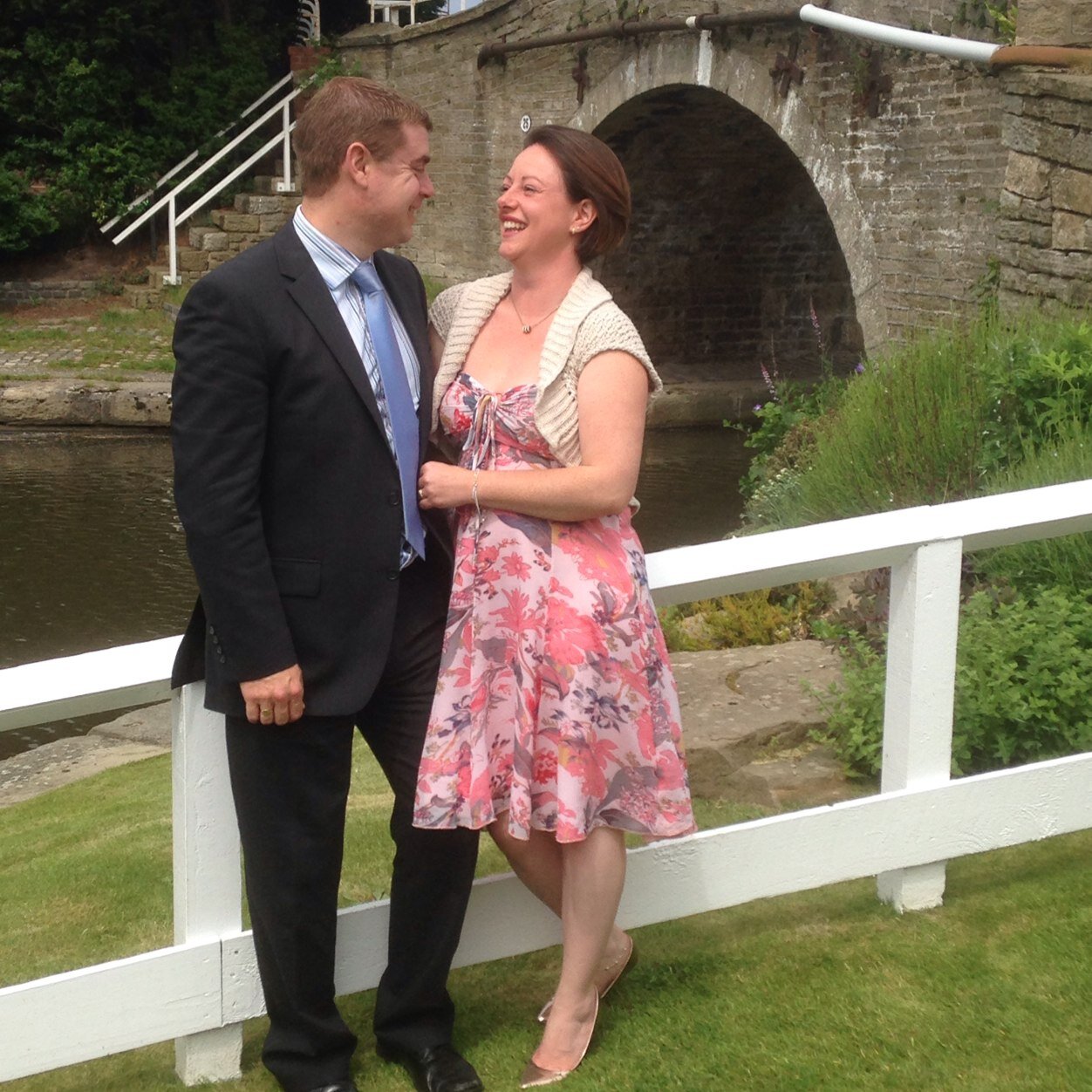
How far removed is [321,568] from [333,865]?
44 centimetres

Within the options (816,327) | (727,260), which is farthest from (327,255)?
(727,260)

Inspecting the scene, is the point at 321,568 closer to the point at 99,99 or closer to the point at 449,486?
the point at 449,486

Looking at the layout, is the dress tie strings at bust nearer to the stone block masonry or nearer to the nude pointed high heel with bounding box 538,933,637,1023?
the nude pointed high heel with bounding box 538,933,637,1023

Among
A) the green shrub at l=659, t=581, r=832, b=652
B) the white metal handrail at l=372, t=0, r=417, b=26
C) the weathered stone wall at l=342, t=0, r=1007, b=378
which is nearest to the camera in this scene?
the green shrub at l=659, t=581, r=832, b=652

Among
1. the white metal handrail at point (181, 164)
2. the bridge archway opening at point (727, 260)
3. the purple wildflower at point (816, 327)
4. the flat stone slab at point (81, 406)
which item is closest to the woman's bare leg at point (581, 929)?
the purple wildflower at point (816, 327)

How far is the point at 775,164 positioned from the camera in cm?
1447

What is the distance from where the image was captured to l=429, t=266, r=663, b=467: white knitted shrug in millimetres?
2238

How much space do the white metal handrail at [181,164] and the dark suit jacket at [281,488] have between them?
15911 millimetres

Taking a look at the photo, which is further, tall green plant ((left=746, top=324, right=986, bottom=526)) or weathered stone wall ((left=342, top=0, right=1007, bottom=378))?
weathered stone wall ((left=342, top=0, right=1007, bottom=378))

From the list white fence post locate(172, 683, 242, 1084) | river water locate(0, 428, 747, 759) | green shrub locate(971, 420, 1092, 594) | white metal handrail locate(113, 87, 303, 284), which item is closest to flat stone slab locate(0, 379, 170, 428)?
river water locate(0, 428, 747, 759)

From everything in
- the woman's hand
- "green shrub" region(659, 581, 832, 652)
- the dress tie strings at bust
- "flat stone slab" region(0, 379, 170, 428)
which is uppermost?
the dress tie strings at bust

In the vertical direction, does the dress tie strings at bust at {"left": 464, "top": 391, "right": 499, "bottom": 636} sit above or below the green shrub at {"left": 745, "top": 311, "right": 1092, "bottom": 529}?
above

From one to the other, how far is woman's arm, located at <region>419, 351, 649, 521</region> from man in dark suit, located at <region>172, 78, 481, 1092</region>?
90mm

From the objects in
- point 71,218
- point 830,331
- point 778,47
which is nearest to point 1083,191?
point 778,47
